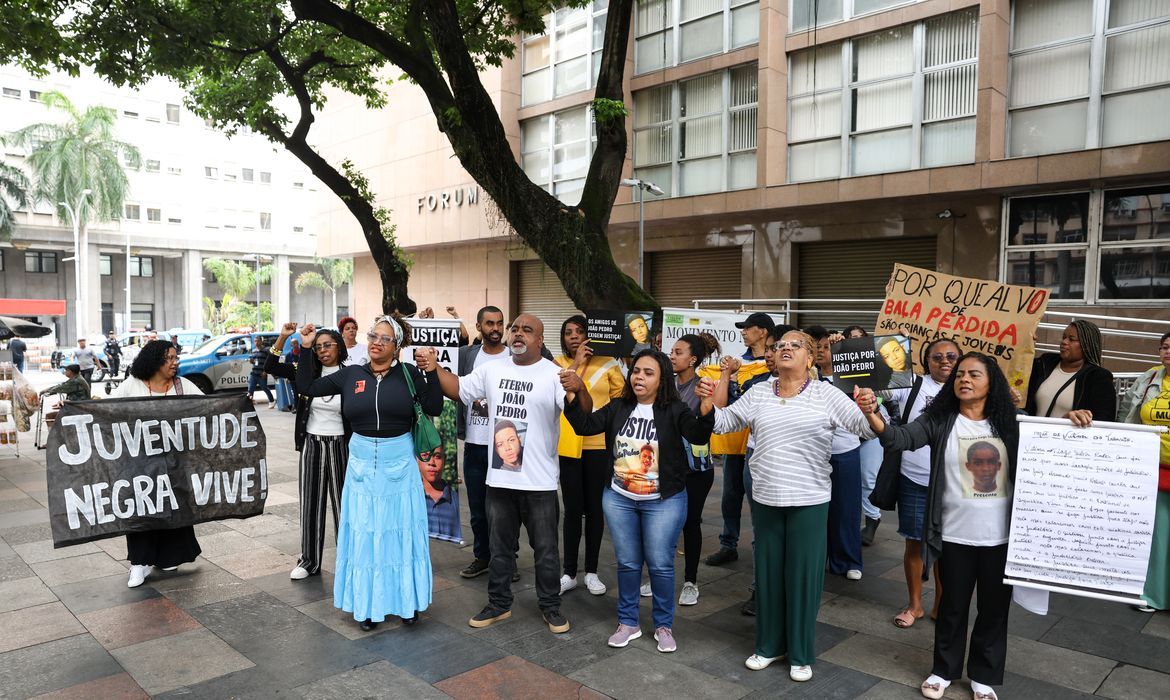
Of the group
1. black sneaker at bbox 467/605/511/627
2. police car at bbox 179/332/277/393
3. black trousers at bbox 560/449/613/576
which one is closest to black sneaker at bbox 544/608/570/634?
black sneaker at bbox 467/605/511/627

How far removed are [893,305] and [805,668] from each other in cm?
405

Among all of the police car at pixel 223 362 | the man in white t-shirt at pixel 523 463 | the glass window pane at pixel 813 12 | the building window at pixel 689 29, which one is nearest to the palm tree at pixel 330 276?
the police car at pixel 223 362

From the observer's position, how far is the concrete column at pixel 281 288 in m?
62.4

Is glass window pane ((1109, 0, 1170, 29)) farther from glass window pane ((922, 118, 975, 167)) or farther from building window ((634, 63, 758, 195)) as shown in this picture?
building window ((634, 63, 758, 195))

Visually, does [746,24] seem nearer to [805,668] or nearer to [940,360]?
[940,360]

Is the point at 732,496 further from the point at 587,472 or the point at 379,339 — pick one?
the point at 379,339

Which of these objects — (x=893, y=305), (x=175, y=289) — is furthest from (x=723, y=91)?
(x=175, y=289)

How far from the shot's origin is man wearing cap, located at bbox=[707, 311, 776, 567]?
6.08m

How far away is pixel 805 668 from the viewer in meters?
4.31

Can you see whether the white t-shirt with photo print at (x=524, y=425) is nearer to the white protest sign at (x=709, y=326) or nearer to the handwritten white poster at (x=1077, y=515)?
the handwritten white poster at (x=1077, y=515)

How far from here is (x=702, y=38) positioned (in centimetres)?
1809

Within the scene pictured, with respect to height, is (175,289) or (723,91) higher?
(723,91)

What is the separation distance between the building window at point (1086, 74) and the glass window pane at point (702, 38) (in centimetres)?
612

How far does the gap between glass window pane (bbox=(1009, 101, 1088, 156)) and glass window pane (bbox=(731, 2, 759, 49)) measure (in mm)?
5729
